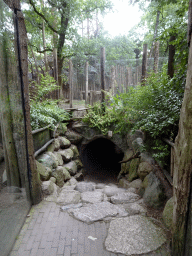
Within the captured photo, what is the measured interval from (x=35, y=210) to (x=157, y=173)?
2491mm

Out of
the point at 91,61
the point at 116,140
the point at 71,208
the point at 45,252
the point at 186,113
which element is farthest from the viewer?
the point at 91,61

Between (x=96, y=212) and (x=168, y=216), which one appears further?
(x=96, y=212)

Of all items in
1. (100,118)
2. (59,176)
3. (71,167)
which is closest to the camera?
(59,176)

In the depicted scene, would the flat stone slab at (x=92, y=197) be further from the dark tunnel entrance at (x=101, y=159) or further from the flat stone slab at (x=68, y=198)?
the dark tunnel entrance at (x=101, y=159)

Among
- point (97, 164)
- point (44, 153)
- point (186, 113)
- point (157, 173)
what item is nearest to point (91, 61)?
point (97, 164)

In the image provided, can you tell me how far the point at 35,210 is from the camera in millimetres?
3104

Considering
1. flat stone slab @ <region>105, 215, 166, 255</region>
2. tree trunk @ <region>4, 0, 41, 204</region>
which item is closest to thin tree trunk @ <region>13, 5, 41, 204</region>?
tree trunk @ <region>4, 0, 41, 204</region>

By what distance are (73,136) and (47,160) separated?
8.79 ft

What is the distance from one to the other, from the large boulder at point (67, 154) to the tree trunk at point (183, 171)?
13.8 ft

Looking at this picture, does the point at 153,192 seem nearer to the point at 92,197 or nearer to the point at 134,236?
the point at 134,236

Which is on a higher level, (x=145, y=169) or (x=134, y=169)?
(x=145, y=169)

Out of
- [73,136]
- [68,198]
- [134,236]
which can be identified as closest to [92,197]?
[68,198]

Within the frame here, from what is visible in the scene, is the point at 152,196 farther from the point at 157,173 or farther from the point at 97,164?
the point at 97,164

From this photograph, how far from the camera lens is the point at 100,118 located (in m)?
6.98
